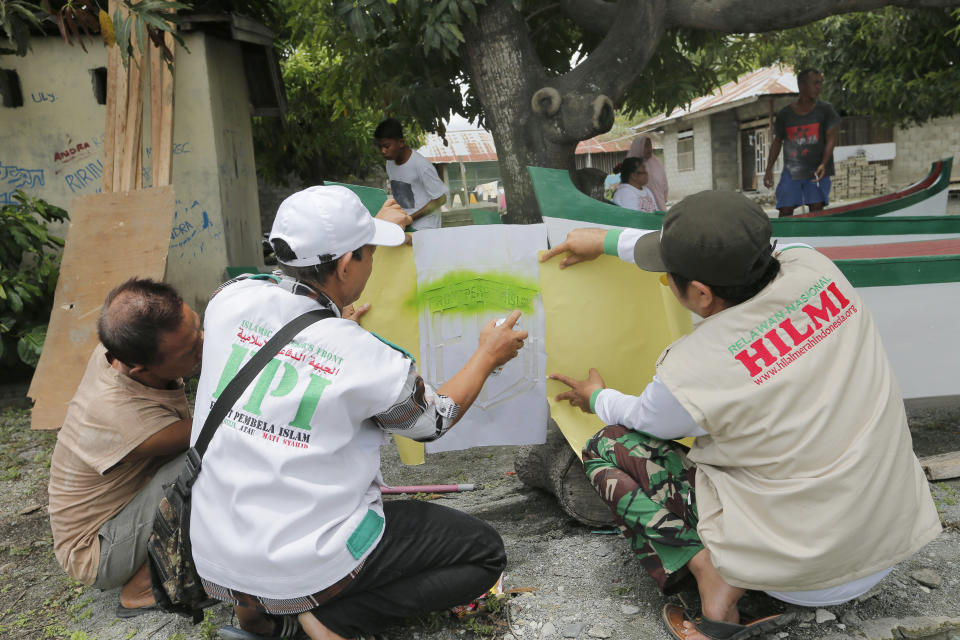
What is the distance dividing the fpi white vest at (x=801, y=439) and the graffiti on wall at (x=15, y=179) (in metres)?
5.90

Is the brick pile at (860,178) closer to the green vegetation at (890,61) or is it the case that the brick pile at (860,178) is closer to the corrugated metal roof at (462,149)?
the green vegetation at (890,61)

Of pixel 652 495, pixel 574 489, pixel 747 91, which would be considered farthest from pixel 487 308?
pixel 747 91

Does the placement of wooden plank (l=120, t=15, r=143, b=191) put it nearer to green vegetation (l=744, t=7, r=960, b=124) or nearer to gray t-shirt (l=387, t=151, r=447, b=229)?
gray t-shirt (l=387, t=151, r=447, b=229)

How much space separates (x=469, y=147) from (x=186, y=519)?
2470 centimetres

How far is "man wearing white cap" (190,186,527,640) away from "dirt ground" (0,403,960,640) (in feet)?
0.99

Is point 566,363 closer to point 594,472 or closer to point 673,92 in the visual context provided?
point 594,472

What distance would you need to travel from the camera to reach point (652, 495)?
206cm

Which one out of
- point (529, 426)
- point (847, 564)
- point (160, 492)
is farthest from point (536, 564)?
point (160, 492)

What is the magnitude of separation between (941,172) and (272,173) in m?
9.65

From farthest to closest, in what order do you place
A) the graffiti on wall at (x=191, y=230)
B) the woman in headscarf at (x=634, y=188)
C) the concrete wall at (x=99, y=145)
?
1. the woman in headscarf at (x=634, y=188)
2. the graffiti on wall at (x=191, y=230)
3. the concrete wall at (x=99, y=145)

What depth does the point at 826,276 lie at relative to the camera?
74.2 inches

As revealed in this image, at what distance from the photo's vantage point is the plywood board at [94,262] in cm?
478

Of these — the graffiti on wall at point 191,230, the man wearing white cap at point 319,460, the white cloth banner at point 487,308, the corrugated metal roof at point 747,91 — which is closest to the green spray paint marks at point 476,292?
the white cloth banner at point 487,308

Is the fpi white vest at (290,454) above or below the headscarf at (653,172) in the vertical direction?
below
